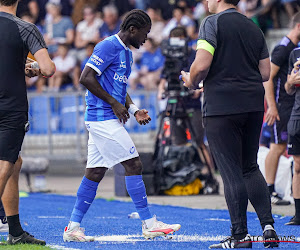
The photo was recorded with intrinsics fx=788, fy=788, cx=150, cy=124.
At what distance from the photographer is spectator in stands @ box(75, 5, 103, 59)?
62.7 feet

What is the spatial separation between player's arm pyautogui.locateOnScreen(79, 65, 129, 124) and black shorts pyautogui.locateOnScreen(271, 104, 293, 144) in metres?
3.64

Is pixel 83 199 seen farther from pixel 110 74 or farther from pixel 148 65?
pixel 148 65

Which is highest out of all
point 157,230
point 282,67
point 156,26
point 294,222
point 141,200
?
point 156,26

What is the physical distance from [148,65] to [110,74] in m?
10.8

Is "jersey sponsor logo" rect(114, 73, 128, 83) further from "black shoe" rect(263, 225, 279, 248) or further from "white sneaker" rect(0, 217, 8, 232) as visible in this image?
"white sneaker" rect(0, 217, 8, 232)

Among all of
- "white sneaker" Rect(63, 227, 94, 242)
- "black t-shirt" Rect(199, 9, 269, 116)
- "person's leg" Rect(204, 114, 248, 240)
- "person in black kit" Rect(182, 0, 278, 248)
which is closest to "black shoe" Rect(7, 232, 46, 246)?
"white sneaker" Rect(63, 227, 94, 242)

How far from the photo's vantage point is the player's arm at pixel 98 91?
6773 mm

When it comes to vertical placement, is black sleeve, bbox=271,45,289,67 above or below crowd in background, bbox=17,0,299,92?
below

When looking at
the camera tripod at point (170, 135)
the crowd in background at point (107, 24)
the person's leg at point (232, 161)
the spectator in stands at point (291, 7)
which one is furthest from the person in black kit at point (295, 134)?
the spectator in stands at point (291, 7)

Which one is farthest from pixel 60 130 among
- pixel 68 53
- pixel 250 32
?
pixel 250 32

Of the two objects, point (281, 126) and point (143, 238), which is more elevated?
point (281, 126)

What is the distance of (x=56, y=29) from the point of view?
19562mm

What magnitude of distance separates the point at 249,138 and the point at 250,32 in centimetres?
85

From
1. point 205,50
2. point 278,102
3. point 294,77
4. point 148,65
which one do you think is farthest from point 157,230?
point 148,65
